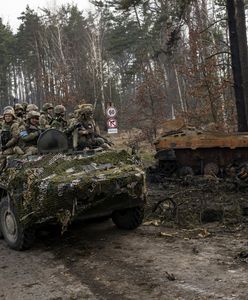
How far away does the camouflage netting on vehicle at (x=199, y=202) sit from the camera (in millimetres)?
9281

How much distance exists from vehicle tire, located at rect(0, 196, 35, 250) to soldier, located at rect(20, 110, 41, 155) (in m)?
1.09

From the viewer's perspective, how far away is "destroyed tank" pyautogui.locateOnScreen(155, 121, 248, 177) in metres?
14.3

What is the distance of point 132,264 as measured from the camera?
6.82 m

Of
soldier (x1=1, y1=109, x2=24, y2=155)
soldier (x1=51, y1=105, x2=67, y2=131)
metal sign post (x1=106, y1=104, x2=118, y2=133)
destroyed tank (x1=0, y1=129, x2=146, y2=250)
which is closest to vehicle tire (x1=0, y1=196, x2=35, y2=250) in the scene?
destroyed tank (x1=0, y1=129, x2=146, y2=250)

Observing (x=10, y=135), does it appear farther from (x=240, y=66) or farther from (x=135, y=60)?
(x=135, y=60)

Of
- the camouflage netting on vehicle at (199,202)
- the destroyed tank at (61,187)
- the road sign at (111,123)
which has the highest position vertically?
the road sign at (111,123)

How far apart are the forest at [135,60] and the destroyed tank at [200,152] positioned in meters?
2.43

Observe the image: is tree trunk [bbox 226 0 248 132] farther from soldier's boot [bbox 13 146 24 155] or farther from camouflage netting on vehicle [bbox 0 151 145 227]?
soldier's boot [bbox 13 146 24 155]

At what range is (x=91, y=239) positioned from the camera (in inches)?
332

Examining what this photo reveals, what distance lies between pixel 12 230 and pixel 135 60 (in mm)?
35531

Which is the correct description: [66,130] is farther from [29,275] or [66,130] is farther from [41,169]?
[29,275]

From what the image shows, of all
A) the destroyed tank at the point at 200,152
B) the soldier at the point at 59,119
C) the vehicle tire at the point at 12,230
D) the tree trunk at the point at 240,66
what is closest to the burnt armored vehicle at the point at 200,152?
the destroyed tank at the point at 200,152

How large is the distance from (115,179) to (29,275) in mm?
1812

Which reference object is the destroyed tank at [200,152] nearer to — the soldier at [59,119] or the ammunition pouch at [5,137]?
the soldier at [59,119]
